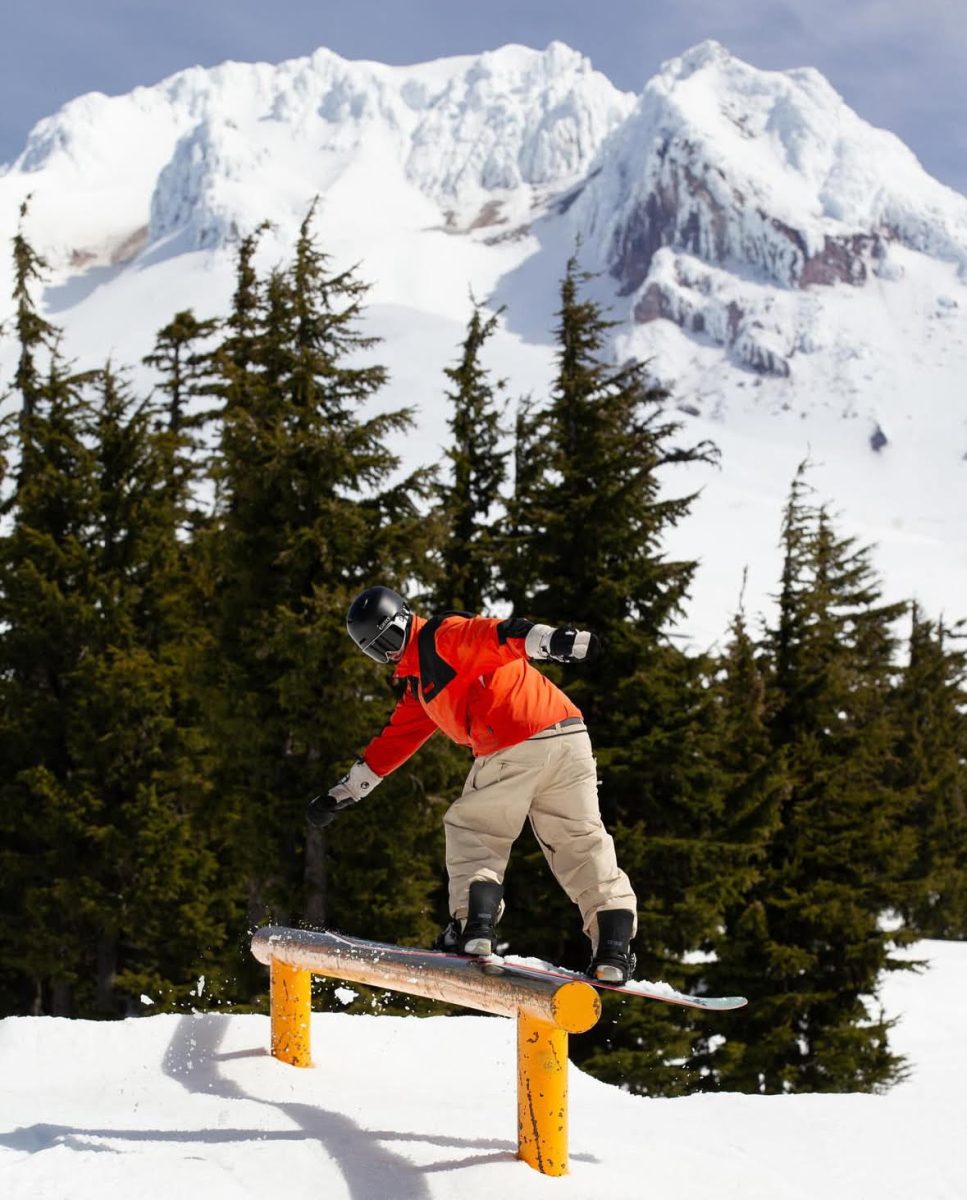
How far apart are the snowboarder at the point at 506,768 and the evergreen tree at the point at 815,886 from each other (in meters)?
11.2

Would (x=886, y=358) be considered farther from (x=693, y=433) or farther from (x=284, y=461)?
(x=284, y=461)

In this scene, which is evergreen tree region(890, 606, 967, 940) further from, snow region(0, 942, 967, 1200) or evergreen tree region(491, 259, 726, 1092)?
snow region(0, 942, 967, 1200)

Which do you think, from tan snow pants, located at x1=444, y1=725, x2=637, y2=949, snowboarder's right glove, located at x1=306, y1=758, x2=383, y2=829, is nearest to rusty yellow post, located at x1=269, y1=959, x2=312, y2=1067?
snowboarder's right glove, located at x1=306, y1=758, x2=383, y2=829

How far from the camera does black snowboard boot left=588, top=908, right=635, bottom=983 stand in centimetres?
479

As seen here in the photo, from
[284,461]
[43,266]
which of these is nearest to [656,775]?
[284,461]

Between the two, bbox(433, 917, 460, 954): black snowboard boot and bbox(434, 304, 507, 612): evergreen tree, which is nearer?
bbox(433, 917, 460, 954): black snowboard boot

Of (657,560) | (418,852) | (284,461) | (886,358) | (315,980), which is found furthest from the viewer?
(886,358)

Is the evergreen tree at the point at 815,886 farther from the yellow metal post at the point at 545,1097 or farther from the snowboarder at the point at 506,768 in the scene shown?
the yellow metal post at the point at 545,1097

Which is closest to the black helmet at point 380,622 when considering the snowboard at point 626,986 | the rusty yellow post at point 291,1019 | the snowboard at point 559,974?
the snowboard at point 559,974

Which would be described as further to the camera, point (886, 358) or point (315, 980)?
point (886, 358)

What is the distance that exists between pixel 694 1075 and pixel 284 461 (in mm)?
9059

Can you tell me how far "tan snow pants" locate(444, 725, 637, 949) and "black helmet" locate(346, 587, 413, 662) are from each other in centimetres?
74

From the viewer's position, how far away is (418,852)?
1395 centimetres

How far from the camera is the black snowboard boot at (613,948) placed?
479 centimetres
